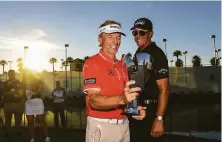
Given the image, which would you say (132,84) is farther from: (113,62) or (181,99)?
(181,99)

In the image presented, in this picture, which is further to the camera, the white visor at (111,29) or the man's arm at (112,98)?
the white visor at (111,29)

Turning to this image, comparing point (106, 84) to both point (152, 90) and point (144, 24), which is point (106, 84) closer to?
point (152, 90)

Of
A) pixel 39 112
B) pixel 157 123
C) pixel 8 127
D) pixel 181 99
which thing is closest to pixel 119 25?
pixel 157 123

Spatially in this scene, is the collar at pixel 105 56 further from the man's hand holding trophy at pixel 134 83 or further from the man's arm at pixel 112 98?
the man's arm at pixel 112 98

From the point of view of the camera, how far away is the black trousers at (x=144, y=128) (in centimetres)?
361

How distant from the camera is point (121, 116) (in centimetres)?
299

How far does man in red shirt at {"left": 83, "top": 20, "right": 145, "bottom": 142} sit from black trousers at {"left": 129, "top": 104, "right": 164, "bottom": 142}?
0.63 metres

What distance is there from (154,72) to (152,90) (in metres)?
A: 0.23

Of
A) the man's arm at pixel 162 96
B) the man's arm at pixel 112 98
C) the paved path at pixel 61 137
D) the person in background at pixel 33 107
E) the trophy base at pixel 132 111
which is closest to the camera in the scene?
the man's arm at pixel 112 98

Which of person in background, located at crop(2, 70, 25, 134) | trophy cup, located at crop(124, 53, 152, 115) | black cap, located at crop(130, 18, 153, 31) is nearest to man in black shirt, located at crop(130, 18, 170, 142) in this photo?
black cap, located at crop(130, 18, 153, 31)

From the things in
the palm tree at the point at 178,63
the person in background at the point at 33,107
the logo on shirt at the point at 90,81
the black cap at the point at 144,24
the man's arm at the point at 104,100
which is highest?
the palm tree at the point at 178,63

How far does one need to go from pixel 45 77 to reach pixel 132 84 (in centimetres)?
5037

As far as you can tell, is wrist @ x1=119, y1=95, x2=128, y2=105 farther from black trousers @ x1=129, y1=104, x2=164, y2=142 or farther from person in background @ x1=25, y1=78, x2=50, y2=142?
person in background @ x1=25, y1=78, x2=50, y2=142

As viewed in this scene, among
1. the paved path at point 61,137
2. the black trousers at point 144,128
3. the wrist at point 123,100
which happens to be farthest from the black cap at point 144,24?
the paved path at point 61,137
